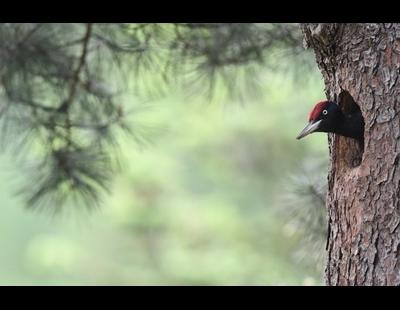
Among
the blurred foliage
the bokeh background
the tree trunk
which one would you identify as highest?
the bokeh background

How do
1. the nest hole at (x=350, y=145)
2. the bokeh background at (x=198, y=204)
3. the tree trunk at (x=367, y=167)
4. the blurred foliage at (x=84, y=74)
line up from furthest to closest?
the bokeh background at (x=198, y=204) < the blurred foliage at (x=84, y=74) < the nest hole at (x=350, y=145) < the tree trunk at (x=367, y=167)

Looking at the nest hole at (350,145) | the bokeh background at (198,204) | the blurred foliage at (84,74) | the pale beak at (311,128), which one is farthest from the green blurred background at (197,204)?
the nest hole at (350,145)

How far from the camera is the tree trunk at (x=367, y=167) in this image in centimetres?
232

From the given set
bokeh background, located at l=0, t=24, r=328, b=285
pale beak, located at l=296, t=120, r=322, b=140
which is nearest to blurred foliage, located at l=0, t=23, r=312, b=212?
pale beak, located at l=296, t=120, r=322, b=140

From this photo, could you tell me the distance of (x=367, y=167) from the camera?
95.9 inches

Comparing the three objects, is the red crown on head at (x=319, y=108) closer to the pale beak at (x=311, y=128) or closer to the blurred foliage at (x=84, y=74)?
the pale beak at (x=311, y=128)

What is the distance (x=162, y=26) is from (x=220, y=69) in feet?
1.61

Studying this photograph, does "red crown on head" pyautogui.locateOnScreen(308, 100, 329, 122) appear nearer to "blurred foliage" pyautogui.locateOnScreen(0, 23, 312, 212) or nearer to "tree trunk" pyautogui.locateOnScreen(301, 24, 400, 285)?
"tree trunk" pyautogui.locateOnScreen(301, 24, 400, 285)

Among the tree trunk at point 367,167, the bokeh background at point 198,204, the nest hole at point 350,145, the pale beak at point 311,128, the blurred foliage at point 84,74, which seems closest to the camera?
the tree trunk at point 367,167

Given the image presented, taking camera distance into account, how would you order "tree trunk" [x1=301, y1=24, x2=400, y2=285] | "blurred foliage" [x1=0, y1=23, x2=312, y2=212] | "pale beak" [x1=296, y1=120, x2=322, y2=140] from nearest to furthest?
"tree trunk" [x1=301, y1=24, x2=400, y2=285]
"pale beak" [x1=296, y1=120, x2=322, y2=140]
"blurred foliage" [x1=0, y1=23, x2=312, y2=212]

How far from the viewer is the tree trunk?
7.62 ft

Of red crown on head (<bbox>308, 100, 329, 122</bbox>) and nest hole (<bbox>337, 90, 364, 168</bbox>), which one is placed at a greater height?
red crown on head (<bbox>308, 100, 329, 122</bbox>)
